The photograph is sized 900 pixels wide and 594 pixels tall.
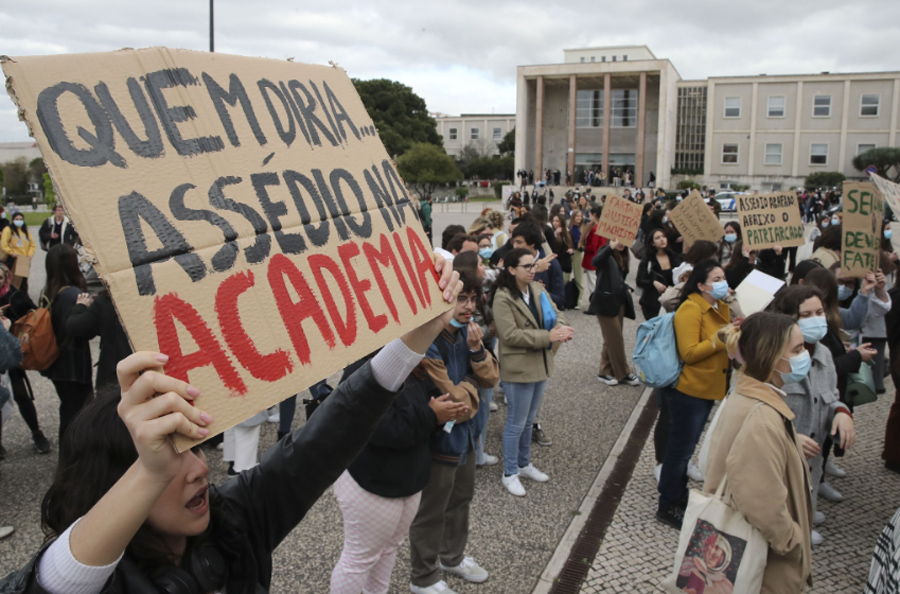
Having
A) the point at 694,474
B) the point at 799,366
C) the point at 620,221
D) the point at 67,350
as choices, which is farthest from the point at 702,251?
the point at 67,350

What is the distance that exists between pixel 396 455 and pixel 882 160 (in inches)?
2197

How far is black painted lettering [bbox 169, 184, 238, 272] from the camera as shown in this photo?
1338mm

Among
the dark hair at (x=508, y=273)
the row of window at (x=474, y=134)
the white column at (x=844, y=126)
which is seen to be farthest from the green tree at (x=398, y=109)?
the dark hair at (x=508, y=273)

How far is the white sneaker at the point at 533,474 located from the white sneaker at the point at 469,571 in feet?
4.64

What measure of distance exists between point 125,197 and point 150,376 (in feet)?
1.25

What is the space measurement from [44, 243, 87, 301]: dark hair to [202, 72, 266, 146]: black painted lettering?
431 cm

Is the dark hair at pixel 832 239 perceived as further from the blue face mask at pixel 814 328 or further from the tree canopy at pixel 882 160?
the tree canopy at pixel 882 160

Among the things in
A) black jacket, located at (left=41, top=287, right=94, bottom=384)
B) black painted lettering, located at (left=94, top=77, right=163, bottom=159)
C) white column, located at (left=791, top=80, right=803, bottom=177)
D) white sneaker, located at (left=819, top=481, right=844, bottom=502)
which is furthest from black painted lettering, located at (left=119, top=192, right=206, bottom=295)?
white column, located at (left=791, top=80, right=803, bottom=177)

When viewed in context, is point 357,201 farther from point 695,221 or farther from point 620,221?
point 695,221

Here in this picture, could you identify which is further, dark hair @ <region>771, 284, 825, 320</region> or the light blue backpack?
the light blue backpack

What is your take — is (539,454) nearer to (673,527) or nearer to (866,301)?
(673,527)

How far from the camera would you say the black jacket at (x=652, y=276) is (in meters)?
7.73

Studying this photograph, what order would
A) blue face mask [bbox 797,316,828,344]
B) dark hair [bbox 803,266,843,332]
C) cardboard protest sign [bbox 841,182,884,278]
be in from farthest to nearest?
→ 1. cardboard protest sign [bbox 841,182,884,278]
2. dark hair [bbox 803,266,843,332]
3. blue face mask [bbox 797,316,828,344]

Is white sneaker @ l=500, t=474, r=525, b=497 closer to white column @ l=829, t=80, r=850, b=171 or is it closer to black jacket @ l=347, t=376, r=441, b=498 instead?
black jacket @ l=347, t=376, r=441, b=498
